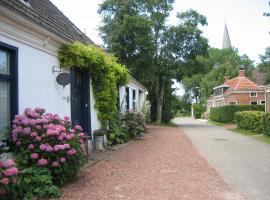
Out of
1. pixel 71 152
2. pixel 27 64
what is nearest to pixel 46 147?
pixel 71 152

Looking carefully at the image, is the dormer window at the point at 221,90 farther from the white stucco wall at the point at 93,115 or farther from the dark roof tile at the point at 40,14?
the dark roof tile at the point at 40,14

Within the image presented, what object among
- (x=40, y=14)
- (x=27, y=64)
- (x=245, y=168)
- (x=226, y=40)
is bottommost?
(x=245, y=168)

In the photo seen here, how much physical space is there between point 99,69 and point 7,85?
5.72m

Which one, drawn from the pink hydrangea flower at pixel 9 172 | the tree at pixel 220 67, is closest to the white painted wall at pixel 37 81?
the pink hydrangea flower at pixel 9 172

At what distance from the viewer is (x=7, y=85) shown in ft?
25.4

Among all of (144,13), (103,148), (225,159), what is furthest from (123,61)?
(225,159)

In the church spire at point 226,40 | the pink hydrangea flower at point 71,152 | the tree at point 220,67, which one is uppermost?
the church spire at point 226,40

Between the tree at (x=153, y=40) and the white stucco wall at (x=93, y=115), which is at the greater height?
the tree at (x=153, y=40)

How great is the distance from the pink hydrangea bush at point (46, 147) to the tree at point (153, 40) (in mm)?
22063

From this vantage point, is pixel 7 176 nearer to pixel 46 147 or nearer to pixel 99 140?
pixel 46 147

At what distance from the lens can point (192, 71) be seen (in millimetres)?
36438

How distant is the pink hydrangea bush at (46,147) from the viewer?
7090 mm

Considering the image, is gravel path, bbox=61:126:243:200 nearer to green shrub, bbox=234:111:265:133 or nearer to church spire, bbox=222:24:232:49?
green shrub, bbox=234:111:265:133

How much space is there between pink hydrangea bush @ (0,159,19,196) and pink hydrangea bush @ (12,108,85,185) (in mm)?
1133
